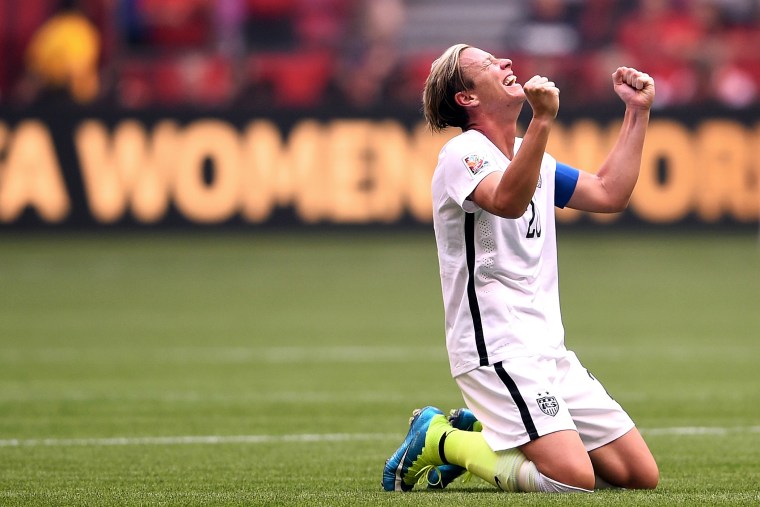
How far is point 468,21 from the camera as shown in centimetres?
2239

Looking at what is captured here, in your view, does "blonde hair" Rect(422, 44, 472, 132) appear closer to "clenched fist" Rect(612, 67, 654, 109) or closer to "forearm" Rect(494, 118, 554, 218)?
"forearm" Rect(494, 118, 554, 218)

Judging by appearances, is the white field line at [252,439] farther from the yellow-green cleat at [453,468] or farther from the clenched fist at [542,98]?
the clenched fist at [542,98]

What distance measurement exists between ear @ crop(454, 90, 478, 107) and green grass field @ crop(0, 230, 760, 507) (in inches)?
61.9

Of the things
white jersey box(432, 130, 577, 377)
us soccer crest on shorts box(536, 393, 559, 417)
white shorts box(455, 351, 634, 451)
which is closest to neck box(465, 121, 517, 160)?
white jersey box(432, 130, 577, 377)

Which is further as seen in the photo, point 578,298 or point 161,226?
point 161,226

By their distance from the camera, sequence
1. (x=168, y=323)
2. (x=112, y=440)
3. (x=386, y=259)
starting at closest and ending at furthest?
(x=112, y=440), (x=168, y=323), (x=386, y=259)

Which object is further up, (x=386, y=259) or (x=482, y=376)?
(x=482, y=376)

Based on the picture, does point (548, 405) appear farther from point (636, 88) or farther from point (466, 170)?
point (636, 88)

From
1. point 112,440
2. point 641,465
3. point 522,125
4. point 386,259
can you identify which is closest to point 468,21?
point 522,125

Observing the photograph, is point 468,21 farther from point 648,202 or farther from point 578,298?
point 578,298

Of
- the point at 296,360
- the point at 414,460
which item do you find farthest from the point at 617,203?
the point at 296,360

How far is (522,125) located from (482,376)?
1337 centimetres

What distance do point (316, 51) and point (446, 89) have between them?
15051 millimetres

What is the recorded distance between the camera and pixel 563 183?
605cm
